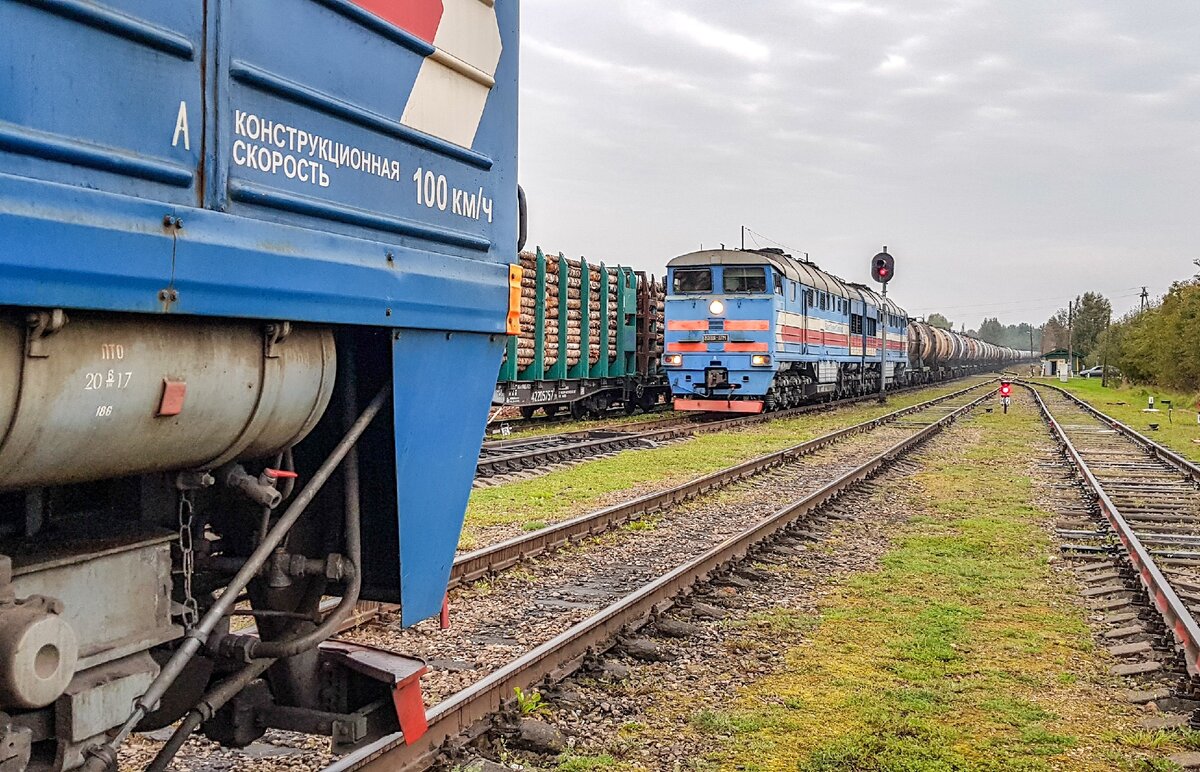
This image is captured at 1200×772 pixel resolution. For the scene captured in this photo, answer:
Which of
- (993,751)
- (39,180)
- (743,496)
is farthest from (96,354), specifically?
(743,496)

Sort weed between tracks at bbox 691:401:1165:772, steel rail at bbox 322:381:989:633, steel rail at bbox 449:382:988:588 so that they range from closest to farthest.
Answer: weed between tracks at bbox 691:401:1165:772 → steel rail at bbox 322:381:989:633 → steel rail at bbox 449:382:988:588

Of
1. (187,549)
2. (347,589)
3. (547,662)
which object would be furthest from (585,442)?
(187,549)

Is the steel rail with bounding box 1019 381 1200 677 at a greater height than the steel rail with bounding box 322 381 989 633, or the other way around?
the steel rail with bounding box 322 381 989 633

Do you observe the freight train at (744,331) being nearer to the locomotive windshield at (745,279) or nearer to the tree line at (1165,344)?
the locomotive windshield at (745,279)

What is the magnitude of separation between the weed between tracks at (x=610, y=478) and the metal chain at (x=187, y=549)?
544cm

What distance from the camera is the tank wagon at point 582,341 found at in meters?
18.8

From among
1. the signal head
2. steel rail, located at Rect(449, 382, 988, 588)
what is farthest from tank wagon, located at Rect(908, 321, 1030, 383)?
steel rail, located at Rect(449, 382, 988, 588)

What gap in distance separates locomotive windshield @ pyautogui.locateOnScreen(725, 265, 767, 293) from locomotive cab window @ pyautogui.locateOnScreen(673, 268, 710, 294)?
446 millimetres

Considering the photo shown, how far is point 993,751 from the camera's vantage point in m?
4.54

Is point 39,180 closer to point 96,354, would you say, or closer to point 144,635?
point 96,354

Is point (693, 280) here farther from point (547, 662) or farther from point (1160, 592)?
point (547, 662)

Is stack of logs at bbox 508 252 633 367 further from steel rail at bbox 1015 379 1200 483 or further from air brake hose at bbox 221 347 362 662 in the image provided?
air brake hose at bbox 221 347 362 662

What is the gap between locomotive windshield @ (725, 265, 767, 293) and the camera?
72.0 feet

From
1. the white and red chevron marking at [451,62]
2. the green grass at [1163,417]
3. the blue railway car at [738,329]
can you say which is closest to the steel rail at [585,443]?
the blue railway car at [738,329]
